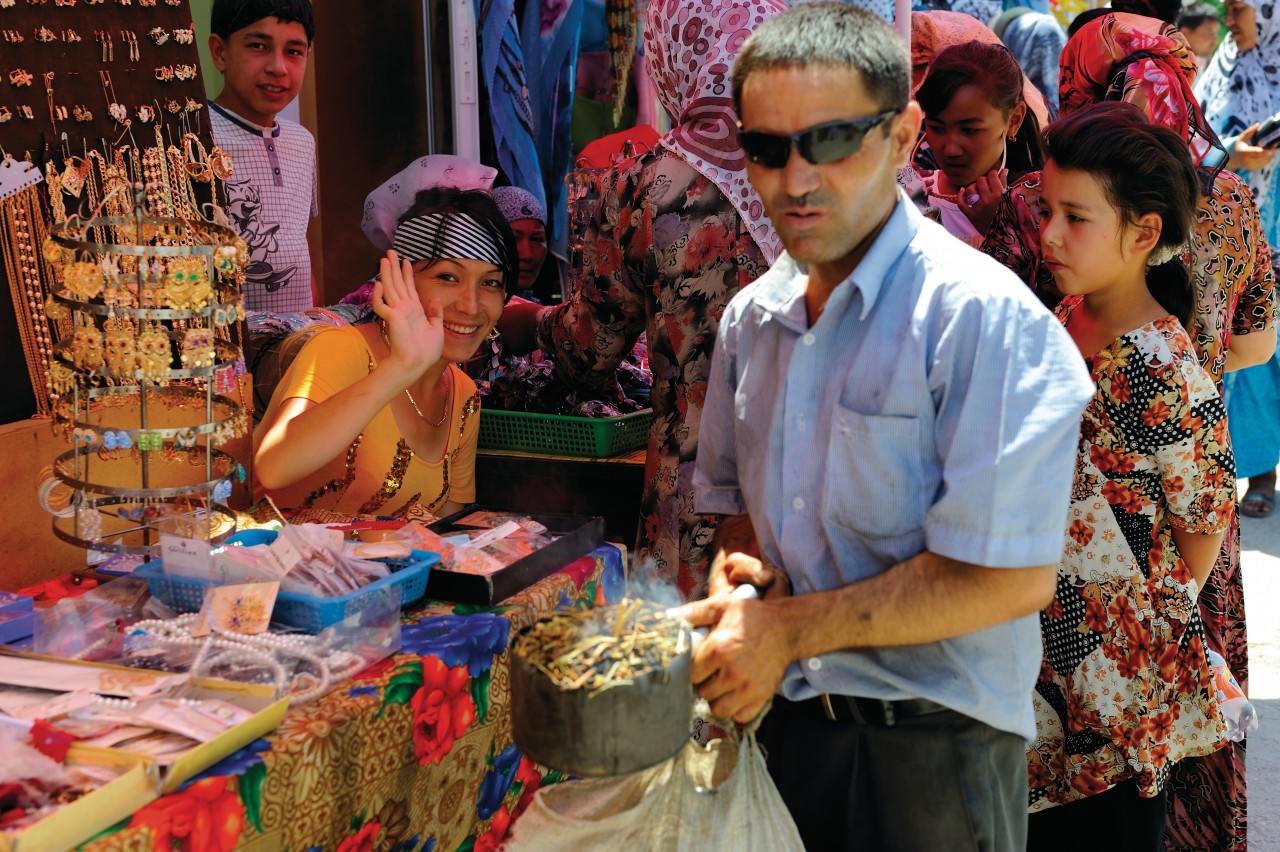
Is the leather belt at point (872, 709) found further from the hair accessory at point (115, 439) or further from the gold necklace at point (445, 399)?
the gold necklace at point (445, 399)

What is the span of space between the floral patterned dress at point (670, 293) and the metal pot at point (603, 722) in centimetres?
126

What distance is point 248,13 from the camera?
3.39 m

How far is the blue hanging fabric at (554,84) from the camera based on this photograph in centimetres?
450

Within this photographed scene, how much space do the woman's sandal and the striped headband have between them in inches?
183

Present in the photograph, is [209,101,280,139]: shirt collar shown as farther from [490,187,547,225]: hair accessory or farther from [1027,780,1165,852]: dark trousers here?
[1027,780,1165,852]: dark trousers

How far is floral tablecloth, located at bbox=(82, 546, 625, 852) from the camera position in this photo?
142cm

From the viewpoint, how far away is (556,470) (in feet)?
10.6

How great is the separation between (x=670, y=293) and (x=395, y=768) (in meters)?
1.23

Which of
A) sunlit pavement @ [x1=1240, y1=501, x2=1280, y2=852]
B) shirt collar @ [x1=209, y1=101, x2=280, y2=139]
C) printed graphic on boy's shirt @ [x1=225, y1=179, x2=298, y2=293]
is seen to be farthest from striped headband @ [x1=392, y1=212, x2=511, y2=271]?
sunlit pavement @ [x1=1240, y1=501, x2=1280, y2=852]

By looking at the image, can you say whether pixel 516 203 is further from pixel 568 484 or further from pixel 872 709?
pixel 872 709

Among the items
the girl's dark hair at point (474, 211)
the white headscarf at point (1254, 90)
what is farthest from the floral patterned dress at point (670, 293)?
the white headscarf at point (1254, 90)

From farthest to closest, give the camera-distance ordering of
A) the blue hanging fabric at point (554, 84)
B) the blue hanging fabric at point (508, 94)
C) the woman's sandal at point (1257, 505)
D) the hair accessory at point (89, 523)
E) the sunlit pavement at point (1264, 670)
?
the woman's sandal at point (1257, 505) < the blue hanging fabric at point (554, 84) < the blue hanging fabric at point (508, 94) < the sunlit pavement at point (1264, 670) < the hair accessory at point (89, 523)

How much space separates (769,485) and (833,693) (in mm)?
283

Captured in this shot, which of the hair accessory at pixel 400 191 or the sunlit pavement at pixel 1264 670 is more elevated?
the hair accessory at pixel 400 191
